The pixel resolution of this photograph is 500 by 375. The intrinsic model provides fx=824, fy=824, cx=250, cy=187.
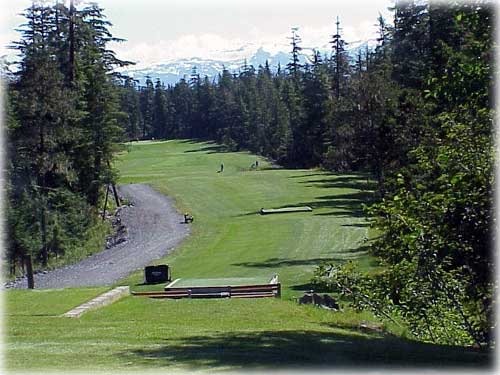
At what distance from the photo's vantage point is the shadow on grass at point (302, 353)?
8031 mm

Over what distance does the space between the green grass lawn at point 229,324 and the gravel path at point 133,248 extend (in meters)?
1.10

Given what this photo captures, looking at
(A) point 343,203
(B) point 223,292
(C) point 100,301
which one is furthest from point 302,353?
(A) point 343,203

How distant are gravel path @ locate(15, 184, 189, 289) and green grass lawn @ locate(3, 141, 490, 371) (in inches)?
43.4

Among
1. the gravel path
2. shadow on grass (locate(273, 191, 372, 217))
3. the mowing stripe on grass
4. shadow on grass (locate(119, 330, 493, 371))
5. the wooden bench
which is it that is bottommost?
the gravel path

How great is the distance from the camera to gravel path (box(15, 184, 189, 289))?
98.7ft

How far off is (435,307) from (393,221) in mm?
1397

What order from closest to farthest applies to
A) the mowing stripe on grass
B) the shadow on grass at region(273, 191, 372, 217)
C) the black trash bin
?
1. the mowing stripe on grass
2. the black trash bin
3. the shadow on grass at region(273, 191, 372, 217)

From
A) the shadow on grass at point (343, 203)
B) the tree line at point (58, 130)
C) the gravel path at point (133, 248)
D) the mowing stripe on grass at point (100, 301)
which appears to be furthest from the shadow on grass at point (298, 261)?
the shadow on grass at point (343, 203)

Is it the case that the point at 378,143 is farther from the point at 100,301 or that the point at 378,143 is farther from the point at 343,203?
the point at 343,203

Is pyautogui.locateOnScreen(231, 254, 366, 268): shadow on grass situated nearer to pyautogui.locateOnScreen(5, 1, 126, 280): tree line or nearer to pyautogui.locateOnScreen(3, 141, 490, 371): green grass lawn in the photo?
pyautogui.locateOnScreen(3, 141, 490, 371): green grass lawn

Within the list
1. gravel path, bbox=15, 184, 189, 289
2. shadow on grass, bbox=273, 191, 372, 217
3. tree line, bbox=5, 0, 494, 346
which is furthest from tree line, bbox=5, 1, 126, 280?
shadow on grass, bbox=273, 191, 372, 217

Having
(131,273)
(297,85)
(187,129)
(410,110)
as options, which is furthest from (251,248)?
(187,129)

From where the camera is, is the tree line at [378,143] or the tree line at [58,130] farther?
the tree line at [58,130]

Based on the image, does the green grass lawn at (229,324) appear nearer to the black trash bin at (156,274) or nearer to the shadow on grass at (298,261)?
the shadow on grass at (298,261)
